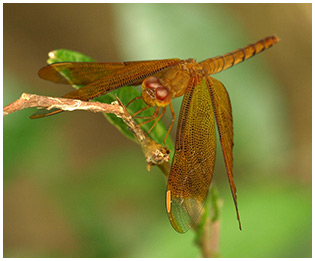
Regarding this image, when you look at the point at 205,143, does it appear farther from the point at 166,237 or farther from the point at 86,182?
the point at 86,182

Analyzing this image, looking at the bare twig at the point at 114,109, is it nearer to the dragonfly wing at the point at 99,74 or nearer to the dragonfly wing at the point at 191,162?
the dragonfly wing at the point at 191,162

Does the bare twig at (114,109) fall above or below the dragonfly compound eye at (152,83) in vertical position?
below

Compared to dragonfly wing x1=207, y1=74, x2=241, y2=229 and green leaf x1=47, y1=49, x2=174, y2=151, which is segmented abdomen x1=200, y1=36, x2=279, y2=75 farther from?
green leaf x1=47, y1=49, x2=174, y2=151

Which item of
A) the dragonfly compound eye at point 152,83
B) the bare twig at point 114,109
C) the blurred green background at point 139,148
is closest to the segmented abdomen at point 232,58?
the blurred green background at point 139,148

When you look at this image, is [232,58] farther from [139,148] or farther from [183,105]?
[139,148]

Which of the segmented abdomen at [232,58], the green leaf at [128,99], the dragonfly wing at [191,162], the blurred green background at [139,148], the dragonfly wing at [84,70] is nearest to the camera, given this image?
the dragonfly wing at [191,162]

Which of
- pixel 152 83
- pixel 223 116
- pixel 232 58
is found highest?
pixel 232 58

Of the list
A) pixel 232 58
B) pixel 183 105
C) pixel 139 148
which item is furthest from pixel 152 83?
pixel 139 148
